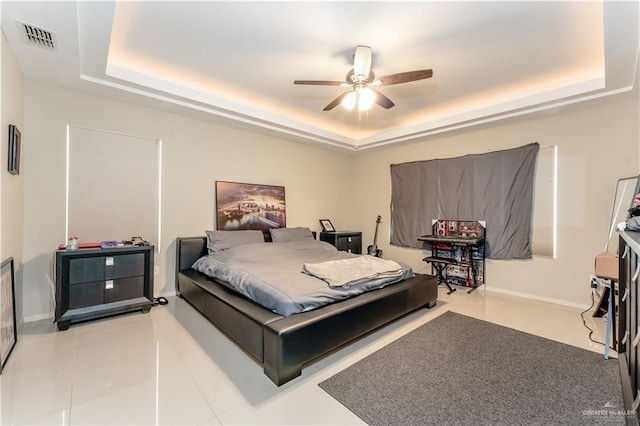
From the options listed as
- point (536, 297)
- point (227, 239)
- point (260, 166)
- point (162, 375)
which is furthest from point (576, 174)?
point (162, 375)

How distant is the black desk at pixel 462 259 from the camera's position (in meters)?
4.17

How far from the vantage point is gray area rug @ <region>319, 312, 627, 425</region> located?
5.41ft

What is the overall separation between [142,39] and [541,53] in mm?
3789

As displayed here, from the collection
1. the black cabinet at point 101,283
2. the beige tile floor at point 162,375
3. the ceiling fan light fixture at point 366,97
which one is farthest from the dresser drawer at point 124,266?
the ceiling fan light fixture at point 366,97

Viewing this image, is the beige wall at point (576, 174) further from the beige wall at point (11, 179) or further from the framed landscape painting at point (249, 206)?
the beige wall at point (11, 179)

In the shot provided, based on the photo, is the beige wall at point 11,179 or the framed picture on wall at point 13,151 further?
the framed picture on wall at point 13,151

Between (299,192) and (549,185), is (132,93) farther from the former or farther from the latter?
(549,185)

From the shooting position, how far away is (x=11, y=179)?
2441 millimetres

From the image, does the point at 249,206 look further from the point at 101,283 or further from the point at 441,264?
the point at 441,264

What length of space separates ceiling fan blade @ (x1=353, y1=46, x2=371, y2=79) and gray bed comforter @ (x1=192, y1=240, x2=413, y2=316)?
196 centimetres

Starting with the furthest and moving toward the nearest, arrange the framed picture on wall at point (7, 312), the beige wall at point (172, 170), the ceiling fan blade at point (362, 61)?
the beige wall at point (172, 170)
the ceiling fan blade at point (362, 61)
the framed picture on wall at point (7, 312)

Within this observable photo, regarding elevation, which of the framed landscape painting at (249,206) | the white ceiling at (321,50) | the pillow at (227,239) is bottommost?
the pillow at (227,239)

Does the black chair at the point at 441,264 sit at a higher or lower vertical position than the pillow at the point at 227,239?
lower

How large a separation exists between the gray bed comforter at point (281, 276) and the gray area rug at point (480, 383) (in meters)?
0.56
